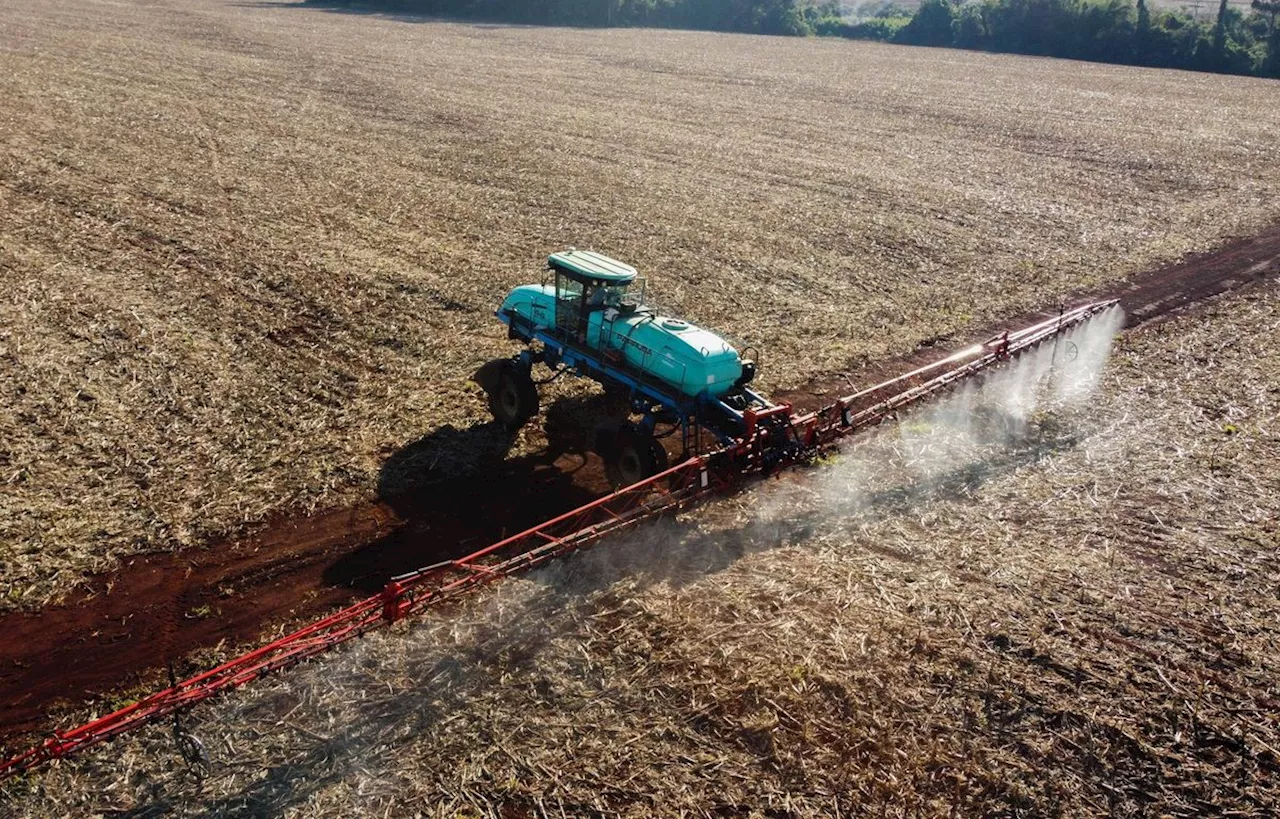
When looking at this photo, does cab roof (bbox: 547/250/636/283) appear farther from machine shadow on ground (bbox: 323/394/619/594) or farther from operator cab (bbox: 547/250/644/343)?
machine shadow on ground (bbox: 323/394/619/594)

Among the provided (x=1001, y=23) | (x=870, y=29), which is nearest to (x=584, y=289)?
(x=1001, y=23)

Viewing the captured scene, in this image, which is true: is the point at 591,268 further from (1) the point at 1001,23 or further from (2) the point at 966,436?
→ (1) the point at 1001,23

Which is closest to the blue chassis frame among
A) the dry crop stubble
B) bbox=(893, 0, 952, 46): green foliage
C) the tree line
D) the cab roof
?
the cab roof

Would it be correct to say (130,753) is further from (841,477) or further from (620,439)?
(841,477)

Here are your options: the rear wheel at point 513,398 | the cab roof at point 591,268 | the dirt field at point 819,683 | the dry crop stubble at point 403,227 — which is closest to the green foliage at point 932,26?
the dry crop stubble at point 403,227

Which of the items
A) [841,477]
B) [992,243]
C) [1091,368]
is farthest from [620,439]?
[992,243]
